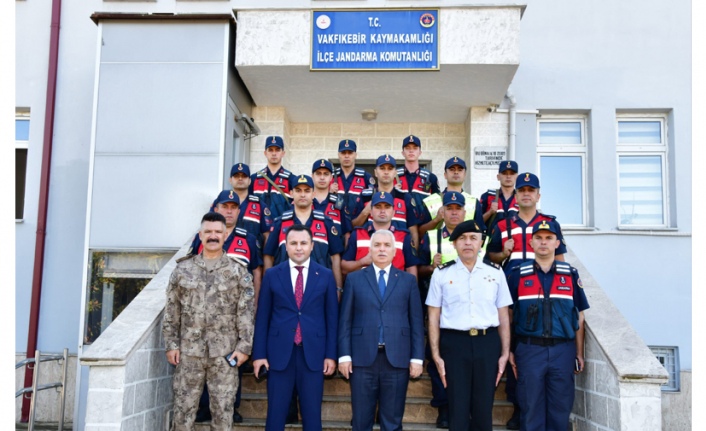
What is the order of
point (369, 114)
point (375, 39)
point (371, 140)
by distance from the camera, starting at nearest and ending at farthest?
1. point (375, 39)
2. point (369, 114)
3. point (371, 140)

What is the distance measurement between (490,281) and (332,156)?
5.57 metres

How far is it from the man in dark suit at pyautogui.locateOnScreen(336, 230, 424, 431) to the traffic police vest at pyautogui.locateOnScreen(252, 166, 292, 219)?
79.7 inches

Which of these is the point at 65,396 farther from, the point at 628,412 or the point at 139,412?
the point at 628,412

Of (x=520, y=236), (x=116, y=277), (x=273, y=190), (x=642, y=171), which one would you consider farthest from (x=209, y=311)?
(x=642, y=171)

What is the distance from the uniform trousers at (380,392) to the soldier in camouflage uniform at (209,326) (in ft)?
3.00

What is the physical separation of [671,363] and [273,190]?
5.94 m

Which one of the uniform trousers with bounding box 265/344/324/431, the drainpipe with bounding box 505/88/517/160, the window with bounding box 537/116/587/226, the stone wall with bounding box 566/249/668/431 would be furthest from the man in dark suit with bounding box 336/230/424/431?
the window with bounding box 537/116/587/226

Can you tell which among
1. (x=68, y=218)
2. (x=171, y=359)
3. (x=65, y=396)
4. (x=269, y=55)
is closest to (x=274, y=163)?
(x=269, y=55)

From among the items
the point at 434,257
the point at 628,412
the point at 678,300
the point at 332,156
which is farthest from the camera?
the point at 332,156

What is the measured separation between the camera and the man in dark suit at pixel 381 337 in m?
4.55

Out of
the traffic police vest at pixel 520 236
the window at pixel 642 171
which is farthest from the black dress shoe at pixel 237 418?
the window at pixel 642 171

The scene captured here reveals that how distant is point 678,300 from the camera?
8.41 metres

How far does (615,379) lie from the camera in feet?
14.7

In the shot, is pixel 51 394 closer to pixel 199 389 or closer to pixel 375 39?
pixel 199 389
